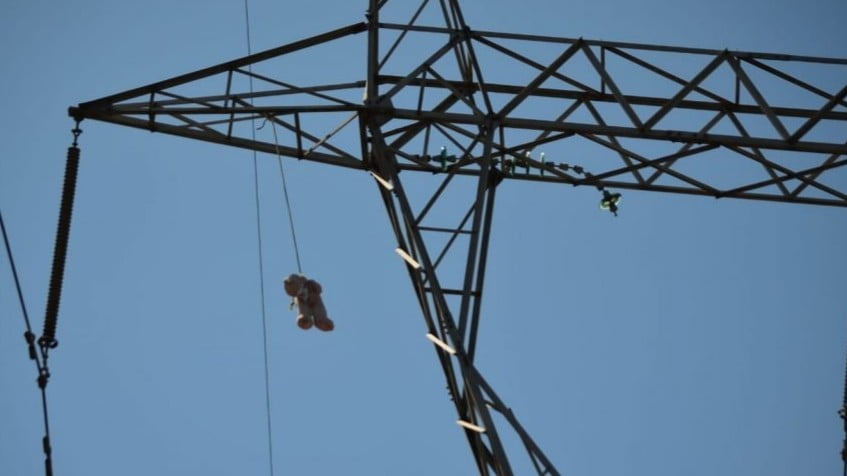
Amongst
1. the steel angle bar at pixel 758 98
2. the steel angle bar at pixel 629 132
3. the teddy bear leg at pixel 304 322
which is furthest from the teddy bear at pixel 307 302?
the steel angle bar at pixel 758 98

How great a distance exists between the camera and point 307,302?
22.0 m

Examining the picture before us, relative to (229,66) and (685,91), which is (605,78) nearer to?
(685,91)

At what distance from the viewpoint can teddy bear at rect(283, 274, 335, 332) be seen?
2189cm

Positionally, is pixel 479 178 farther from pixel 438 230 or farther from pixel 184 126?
pixel 184 126

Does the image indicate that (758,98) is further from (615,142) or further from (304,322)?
(304,322)

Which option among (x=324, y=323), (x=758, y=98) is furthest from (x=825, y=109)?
(x=324, y=323)

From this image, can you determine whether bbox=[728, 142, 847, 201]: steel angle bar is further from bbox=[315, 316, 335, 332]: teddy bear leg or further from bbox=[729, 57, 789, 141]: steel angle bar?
bbox=[315, 316, 335, 332]: teddy bear leg

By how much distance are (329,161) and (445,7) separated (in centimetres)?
202

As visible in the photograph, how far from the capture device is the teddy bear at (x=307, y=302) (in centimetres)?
2189

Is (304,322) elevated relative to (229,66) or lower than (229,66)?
lower

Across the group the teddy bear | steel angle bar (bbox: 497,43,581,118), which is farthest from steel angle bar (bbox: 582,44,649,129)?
the teddy bear

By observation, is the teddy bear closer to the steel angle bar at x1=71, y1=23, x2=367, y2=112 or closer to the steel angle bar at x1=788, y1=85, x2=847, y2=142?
the steel angle bar at x1=71, y1=23, x2=367, y2=112

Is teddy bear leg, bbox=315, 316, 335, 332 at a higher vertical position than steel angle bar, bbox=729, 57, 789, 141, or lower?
lower

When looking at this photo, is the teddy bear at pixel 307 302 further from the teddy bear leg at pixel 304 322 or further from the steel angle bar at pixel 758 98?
the steel angle bar at pixel 758 98
